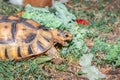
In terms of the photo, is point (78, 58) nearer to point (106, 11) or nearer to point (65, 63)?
point (65, 63)

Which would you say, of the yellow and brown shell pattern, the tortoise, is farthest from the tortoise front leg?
the yellow and brown shell pattern

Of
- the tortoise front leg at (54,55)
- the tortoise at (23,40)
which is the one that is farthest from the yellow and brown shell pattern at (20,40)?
the tortoise front leg at (54,55)

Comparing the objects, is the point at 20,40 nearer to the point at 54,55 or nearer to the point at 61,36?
the point at 54,55

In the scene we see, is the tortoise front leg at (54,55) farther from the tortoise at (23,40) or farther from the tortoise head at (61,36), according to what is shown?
the tortoise head at (61,36)

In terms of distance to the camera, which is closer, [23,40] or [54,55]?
[23,40]


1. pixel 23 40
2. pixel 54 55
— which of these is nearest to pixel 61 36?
pixel 54 55

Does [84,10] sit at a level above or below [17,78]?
above

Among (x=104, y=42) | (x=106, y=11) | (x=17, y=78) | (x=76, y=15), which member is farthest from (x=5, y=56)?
(x=106, y=11)
